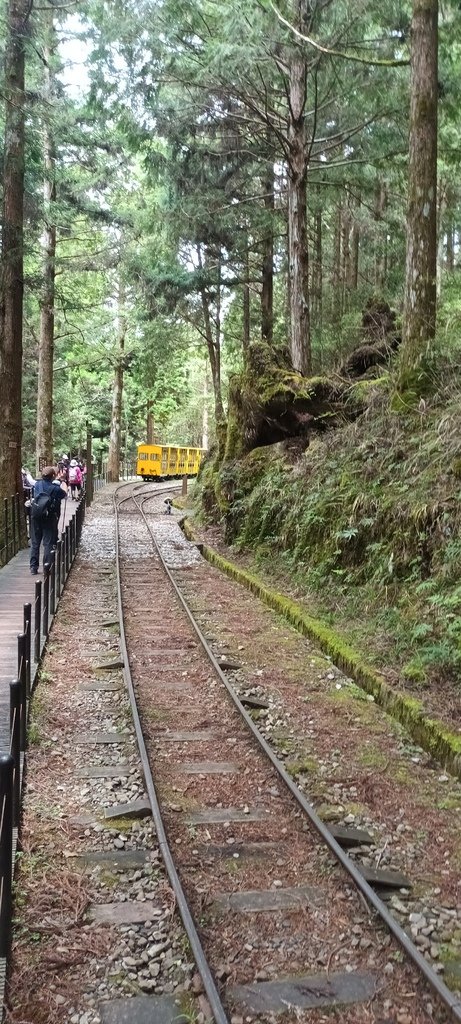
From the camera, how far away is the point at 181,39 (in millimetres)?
13750

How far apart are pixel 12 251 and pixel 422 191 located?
26.6ft

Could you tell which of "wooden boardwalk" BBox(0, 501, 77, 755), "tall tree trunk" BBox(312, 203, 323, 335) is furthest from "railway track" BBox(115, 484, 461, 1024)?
"tall tree trunk" BBox(312, 203, 323, 335)

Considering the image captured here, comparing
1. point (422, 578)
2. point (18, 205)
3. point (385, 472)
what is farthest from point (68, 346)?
point (422, 578)

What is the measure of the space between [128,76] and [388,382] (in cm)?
822

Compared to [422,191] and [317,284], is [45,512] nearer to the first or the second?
[422,191]

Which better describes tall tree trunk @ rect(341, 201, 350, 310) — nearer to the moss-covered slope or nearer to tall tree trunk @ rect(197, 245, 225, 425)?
tall tree trunk @ rect(197, 245, 225, 425)

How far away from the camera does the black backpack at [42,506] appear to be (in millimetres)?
11000

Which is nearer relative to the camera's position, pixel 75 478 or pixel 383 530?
pixel 383 530

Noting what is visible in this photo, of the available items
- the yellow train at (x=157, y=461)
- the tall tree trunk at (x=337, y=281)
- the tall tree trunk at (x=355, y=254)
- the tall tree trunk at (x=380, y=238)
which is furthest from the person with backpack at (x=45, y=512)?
the yellow train at (x=157, y=461)

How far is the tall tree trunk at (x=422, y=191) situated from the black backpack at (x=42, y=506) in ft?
18.9

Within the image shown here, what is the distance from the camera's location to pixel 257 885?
13.3ft

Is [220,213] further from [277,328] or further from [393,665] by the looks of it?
[393,665]

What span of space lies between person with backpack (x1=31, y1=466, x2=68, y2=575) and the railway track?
4403 mm

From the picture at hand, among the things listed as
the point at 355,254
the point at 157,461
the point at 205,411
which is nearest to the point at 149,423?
the point at 157,461
